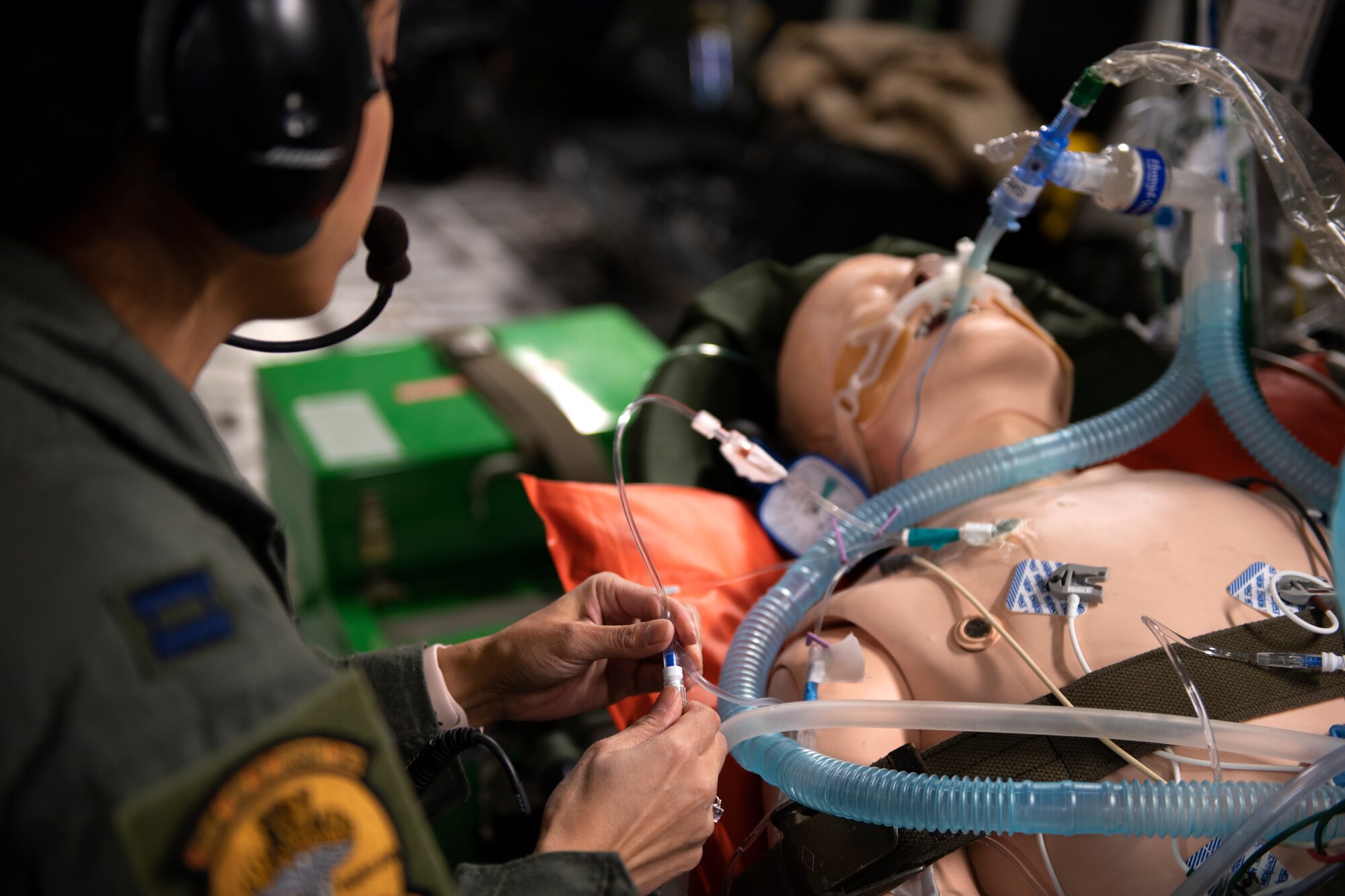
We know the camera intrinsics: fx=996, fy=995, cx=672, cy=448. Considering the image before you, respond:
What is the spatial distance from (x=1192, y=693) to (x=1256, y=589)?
179 millimetres

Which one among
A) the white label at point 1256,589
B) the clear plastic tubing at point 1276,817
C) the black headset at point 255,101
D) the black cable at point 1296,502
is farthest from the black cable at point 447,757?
the black cable at point 1296,502

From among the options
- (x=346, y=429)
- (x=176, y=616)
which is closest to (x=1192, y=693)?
(x=176, y=616)

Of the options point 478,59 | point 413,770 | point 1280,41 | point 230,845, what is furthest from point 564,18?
point 230,845

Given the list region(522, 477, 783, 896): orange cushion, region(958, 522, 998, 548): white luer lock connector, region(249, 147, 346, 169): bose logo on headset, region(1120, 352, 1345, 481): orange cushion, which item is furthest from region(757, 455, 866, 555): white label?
region(249, 147, 346, 169): bose logo on headset

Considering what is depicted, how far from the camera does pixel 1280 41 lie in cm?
138

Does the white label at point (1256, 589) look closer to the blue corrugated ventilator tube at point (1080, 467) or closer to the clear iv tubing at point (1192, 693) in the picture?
the clear iv tubing at point (1192, 693)

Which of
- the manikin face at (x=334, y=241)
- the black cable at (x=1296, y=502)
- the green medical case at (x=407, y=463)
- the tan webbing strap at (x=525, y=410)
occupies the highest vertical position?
the manikin face at (x=334, y=241)

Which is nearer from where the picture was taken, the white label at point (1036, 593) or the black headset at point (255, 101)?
the black headset at point (255, 101)

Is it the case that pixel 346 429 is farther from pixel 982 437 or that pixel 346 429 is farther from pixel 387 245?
pixel 982 437

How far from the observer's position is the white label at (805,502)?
4.57 feet

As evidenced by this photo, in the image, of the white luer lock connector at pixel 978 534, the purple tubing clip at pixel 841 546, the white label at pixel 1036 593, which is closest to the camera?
the white label at pixel 1036 593

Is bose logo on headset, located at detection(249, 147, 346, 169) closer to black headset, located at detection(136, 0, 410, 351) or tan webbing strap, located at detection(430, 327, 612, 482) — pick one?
black headset, located at detection(136, 0, 410, 351)

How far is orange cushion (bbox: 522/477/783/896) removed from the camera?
1.28m

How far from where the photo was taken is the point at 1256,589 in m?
Result: 0.99
